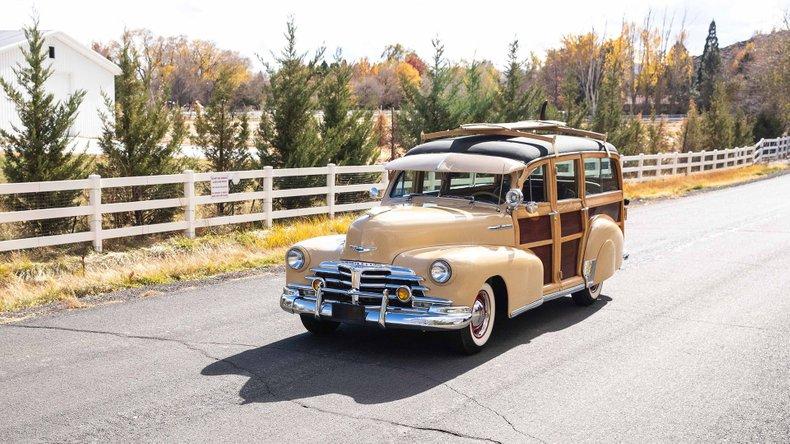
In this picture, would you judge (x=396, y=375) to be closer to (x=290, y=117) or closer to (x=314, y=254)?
(x=314, y=254)

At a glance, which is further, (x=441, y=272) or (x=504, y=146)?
(x=504, y=146)

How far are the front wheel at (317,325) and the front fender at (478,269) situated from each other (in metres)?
1.26

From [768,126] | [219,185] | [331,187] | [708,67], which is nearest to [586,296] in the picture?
[219,185]

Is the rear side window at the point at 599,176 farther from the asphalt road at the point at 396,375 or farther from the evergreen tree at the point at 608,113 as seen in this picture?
the evergreen tree at the point at 608,113

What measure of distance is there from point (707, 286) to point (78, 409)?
8.11 m

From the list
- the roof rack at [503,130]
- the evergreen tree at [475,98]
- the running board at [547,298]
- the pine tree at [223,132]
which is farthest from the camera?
the evergreen tree at [475,98]

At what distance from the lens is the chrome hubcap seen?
7.61m

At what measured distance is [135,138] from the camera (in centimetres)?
1638

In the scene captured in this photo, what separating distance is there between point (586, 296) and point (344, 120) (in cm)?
1188

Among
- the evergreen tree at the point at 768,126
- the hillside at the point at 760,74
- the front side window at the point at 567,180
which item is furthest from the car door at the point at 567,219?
the hillside at the point at 760,74

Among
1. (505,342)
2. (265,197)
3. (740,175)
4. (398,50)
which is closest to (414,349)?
(505,342)

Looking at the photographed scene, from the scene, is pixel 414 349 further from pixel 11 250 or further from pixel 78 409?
pixel 11 250

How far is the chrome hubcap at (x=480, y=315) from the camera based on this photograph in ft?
25.0

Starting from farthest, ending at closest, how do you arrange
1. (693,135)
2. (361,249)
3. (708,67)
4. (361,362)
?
(708,67) < (693,135) < (361,249) < (361,362)
